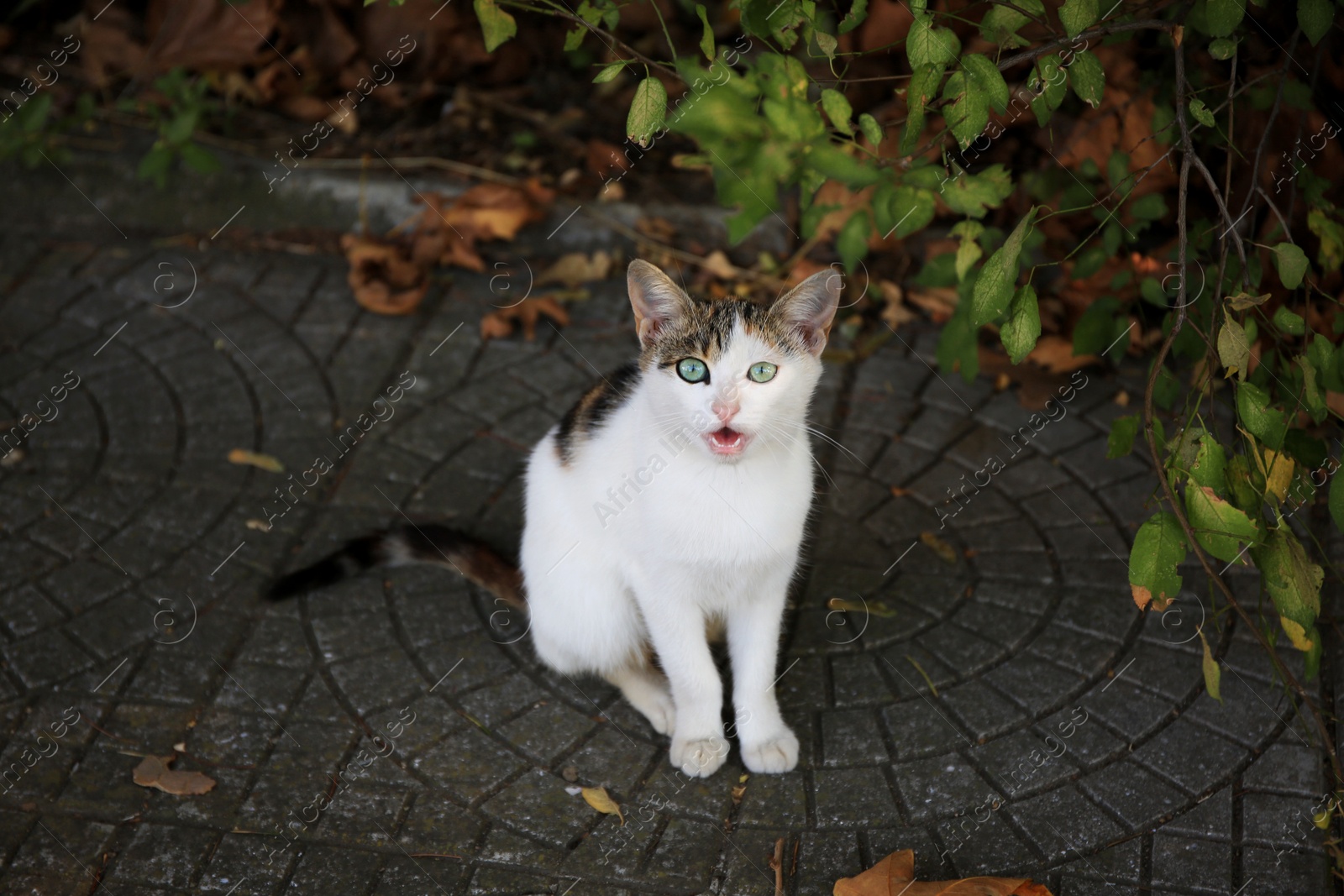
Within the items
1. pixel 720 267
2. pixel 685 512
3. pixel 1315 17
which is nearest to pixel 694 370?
pixel 685 512

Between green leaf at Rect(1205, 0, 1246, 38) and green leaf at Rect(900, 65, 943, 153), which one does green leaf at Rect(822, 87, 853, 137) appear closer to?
green leaf at Rect(900, 65, 943, 153)

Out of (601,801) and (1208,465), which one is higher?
(1208,465)

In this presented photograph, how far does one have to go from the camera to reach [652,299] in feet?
9.48

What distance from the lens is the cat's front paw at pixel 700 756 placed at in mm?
3041

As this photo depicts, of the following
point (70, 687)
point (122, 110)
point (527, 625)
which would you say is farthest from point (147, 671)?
point (122, 110)

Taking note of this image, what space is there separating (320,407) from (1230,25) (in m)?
3.36

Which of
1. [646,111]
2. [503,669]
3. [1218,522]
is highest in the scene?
[646,111]

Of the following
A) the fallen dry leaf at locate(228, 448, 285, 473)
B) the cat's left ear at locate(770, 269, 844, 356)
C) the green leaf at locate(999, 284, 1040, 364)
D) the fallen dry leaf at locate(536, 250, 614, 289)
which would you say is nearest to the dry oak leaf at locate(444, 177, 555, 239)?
the fallen dry leaf at locate(536, 250, 614, 289)

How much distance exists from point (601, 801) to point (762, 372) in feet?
4.07

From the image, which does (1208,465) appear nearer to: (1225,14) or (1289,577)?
(1289,577)

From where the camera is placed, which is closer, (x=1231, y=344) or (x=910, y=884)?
(x=1231, y=344)

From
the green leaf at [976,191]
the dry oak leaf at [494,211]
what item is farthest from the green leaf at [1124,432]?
the dry oak leaf at [494,211]

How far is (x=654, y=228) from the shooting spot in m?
5.22

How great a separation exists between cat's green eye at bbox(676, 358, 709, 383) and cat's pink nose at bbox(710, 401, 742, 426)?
0.13 metres
